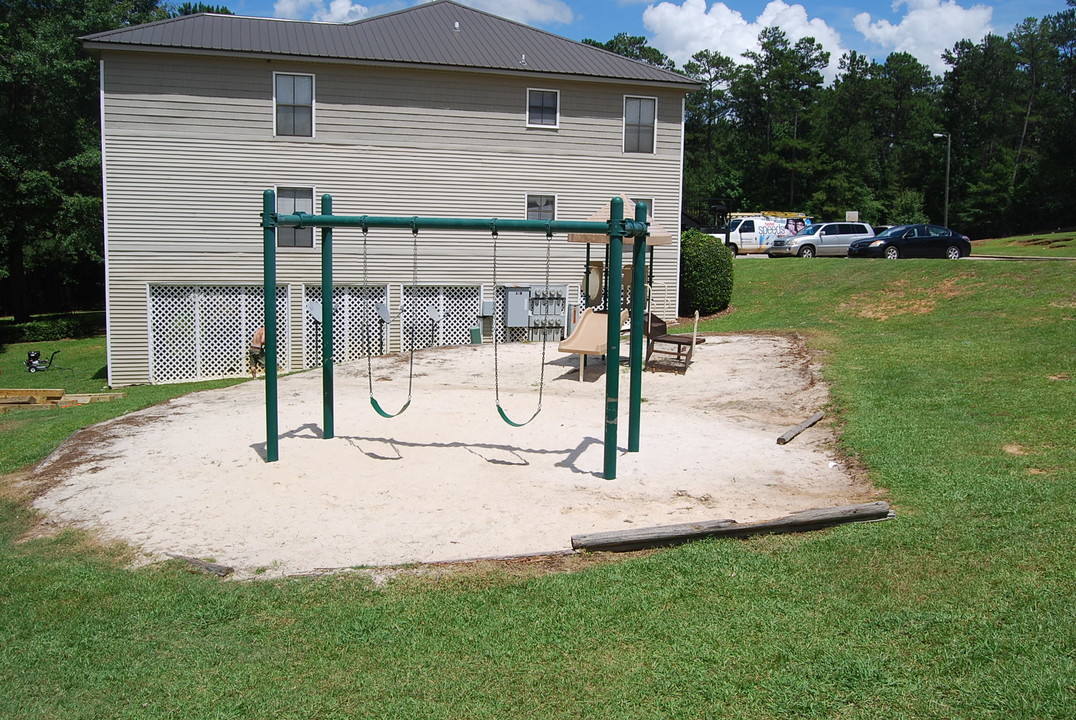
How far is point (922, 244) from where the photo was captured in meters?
29.5

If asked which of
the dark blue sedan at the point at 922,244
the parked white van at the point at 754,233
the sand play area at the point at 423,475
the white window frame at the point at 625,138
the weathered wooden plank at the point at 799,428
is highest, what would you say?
the white window frame at the point at 625,138

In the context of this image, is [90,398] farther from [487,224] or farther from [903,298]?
[903,298]

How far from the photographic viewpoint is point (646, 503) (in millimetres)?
7730

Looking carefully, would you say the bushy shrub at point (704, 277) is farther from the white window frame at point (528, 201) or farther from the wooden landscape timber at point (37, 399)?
the wooden landscape timber at point (37, 399)

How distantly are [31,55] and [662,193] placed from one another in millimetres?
25773

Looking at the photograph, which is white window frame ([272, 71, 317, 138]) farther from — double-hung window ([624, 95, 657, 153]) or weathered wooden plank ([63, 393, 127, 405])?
weathered wooden plank ([63, 393, 127, 405])

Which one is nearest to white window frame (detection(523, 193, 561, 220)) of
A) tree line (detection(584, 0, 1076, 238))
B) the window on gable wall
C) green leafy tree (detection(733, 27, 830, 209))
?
the window on gable wall

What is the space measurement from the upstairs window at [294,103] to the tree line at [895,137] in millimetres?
44307

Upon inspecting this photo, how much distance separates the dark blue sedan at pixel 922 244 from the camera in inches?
1160

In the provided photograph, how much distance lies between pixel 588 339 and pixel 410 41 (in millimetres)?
13624

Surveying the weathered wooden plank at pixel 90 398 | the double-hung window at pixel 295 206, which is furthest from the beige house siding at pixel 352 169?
the weathered wooden plank at pixel 90 398

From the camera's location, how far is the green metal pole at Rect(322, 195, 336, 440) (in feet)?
32.3

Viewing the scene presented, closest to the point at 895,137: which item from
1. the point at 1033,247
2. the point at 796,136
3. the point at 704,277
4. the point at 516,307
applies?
the point at 796,136

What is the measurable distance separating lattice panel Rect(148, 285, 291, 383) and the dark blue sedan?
802 inches
